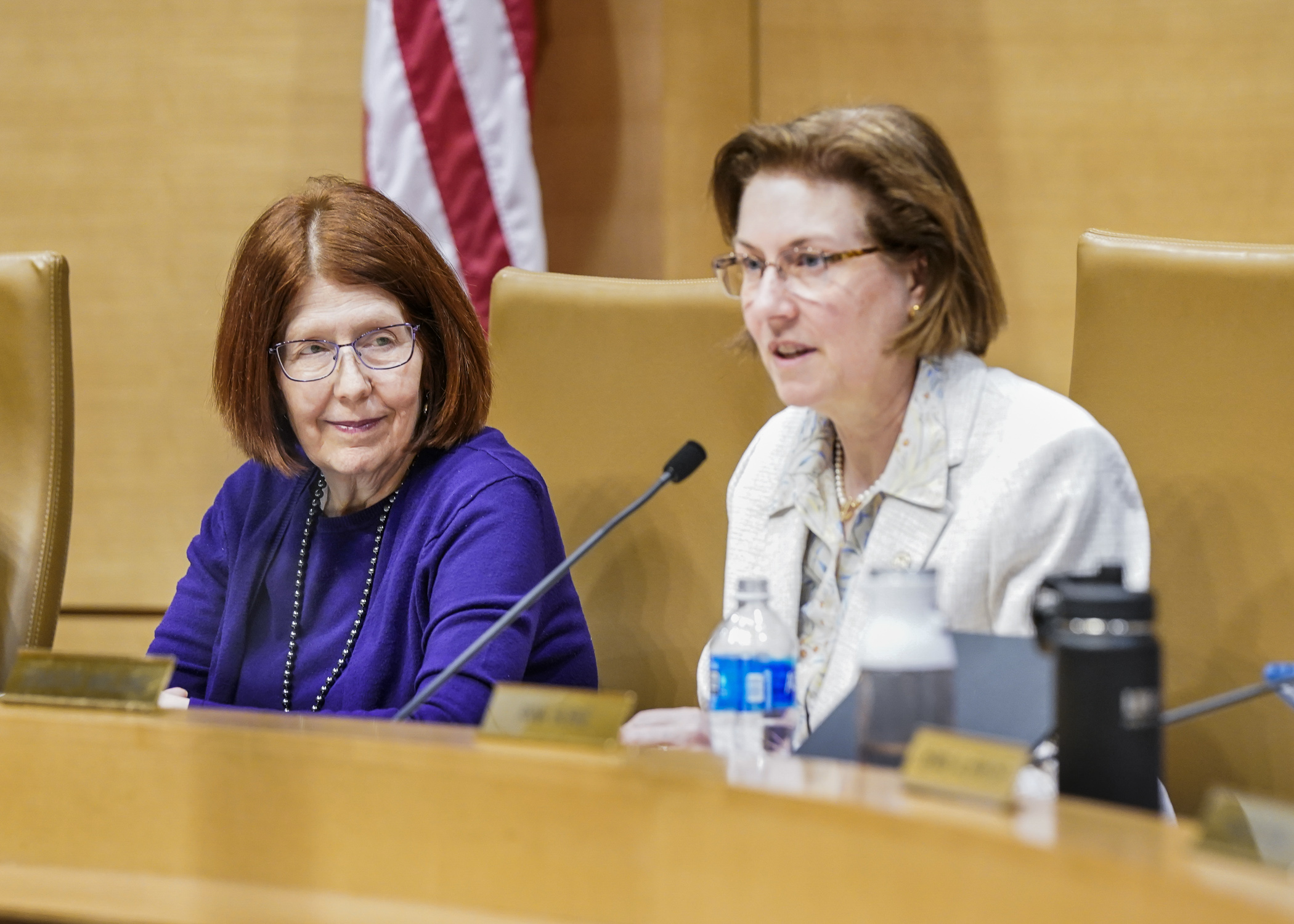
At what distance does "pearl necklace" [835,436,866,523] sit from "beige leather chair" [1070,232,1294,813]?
373mm

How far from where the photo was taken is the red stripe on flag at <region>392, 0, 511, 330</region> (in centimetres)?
263

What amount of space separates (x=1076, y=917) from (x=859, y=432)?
932mm

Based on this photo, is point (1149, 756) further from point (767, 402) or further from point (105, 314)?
point (105, 314)

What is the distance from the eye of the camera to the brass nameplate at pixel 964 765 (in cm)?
75

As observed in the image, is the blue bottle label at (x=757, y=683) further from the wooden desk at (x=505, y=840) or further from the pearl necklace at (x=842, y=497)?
the pearl necklace at (x=842, y=497)

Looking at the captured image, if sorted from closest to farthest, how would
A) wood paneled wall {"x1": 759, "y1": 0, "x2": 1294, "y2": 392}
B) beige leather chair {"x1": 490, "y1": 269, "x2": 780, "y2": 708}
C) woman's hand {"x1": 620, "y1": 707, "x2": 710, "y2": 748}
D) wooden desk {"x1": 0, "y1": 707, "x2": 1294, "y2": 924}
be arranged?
wooden desk {"x1": 0, "y1": 707, "x2": 1294, "y2": 924}, woman's hand {"x1": 620, "y1": 707, "x2": 710, "y2": 748}, beige leather chair {"x1": 490, "y1": 269, "x2": 780, "y2": 708}, wood paneled wall {"x1": 759, "y1": 0, "x2": 1294, "y2": 392}

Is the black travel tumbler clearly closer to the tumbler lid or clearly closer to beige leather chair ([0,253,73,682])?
the tumbler lid

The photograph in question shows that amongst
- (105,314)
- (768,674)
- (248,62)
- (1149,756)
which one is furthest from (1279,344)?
(105,314)

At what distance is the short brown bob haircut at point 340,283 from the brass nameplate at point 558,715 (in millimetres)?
866

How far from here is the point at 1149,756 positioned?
781mm

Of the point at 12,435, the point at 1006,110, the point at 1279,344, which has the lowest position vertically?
the point at 12,435

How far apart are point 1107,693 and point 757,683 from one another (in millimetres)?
432

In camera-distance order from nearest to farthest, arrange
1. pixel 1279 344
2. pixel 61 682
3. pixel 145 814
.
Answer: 1. pixel 145 814
2. pixel 61 682
3. pixel 1279 344

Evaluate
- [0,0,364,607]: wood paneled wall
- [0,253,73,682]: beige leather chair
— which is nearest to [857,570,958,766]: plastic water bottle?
[0,253,73,682]: beige leather chair
